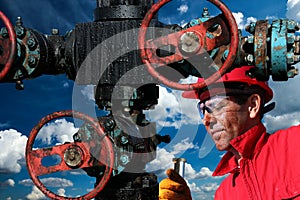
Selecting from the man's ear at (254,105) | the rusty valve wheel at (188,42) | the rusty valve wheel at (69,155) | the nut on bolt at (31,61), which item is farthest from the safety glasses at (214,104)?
the nut on bolt at (31,61)

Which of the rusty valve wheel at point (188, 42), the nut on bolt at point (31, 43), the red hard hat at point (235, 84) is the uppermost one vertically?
the nut on bolt at point (31, 43)

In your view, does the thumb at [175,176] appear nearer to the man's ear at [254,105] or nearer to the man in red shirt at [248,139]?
the man in red shirt at [248,139]

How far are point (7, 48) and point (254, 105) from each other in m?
1.24

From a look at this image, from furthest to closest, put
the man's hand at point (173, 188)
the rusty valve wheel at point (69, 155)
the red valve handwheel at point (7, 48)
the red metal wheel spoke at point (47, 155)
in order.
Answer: the man's hand at point (173, 188) < the red metal wheel spoke at point (47, 155) < the rusty valve wheel at point (69, 155) < the red valve handwheel at point (7, 48)

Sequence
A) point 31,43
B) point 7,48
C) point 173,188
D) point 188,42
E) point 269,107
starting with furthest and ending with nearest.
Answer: point 173,188
point 269,107
point 31,43
point 7,48
point 188,42

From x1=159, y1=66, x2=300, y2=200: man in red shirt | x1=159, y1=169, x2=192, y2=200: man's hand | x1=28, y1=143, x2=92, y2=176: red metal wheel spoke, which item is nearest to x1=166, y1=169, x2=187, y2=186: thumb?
x1=159, y1=169, x2=192, y2=200: man's hand

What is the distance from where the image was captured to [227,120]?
2256mm

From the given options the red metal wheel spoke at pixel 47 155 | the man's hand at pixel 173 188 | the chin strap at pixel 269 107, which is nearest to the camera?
the red metal wheel spoke at pixel 47 155

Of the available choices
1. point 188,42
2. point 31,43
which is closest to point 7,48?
point 31,43

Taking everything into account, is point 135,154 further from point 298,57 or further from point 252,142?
point 298,57

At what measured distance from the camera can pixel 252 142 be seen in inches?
87.8

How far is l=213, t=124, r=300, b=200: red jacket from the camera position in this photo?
6.66 ft

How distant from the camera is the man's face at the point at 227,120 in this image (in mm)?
2254

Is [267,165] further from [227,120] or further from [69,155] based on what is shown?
[69,155]
